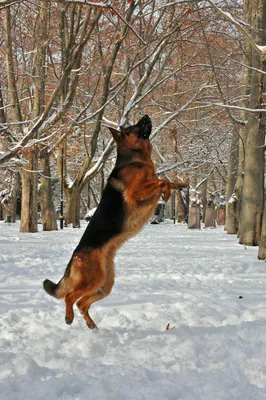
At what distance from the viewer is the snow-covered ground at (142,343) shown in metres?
3.03

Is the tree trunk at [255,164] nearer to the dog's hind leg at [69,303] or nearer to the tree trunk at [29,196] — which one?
the dog's hind leg at [69,303]

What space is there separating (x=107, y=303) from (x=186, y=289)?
5.27ft

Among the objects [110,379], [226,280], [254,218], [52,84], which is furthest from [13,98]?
[110,379]

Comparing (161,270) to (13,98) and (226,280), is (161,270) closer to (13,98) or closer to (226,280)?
(226,280)

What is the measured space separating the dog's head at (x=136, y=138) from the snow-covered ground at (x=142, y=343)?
79.0 inches

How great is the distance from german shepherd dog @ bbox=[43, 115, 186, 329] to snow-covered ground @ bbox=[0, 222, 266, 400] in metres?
0.42

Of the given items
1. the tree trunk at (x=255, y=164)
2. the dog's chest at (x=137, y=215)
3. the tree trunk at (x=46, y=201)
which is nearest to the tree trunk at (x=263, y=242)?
the tree trunk at (x=255, y=164)

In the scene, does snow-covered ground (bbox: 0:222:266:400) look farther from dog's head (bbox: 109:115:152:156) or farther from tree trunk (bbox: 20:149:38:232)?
tree trunk (bbox: 20:149:38:232)

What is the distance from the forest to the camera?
10750mm

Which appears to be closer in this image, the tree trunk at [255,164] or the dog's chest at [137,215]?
the dog's chest at [137,215]

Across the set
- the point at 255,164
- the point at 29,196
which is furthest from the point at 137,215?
the point at 29,196

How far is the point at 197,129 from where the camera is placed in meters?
29.4

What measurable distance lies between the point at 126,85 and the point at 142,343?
13790 mm

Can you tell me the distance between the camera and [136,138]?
4.96 m
